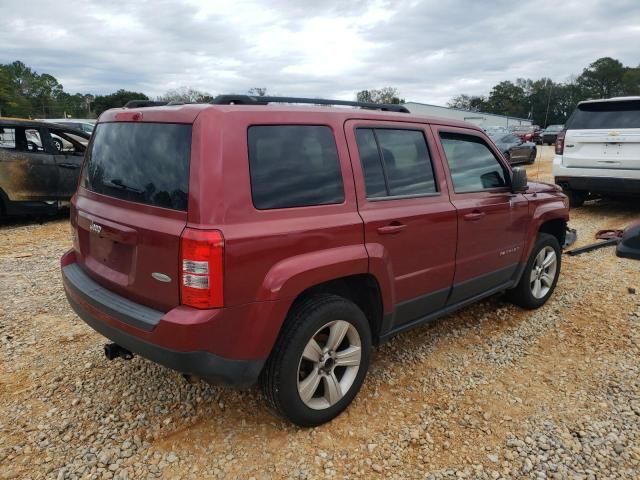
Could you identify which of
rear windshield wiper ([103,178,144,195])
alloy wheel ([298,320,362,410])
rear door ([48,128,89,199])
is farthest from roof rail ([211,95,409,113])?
rear door ([48,128,89,199])

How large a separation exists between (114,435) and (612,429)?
2842 millimetres

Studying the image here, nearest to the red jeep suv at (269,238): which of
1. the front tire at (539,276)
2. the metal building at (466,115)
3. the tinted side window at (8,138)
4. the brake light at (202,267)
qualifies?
the brake light at (202,267)

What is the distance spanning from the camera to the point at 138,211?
2.43 m

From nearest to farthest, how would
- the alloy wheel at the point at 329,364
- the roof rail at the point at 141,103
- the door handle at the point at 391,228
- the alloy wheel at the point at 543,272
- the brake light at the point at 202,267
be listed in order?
the brake light at the point at 202,267 < the alloy wheel at the point at 329,364 < the door handle at the point at 391,228 < the roof rail at the point at 141,103 < the alloy wheel at the point at 543,272

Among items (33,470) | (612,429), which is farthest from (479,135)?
(33,470)

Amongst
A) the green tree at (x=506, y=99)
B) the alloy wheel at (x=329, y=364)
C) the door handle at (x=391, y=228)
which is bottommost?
the alloy wheel at (x=329, y=364)

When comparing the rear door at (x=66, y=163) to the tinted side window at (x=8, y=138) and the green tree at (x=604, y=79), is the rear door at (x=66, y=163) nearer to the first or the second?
the tinted side window at (x=8, y=138)

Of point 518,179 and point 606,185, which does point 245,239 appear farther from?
point 606,185

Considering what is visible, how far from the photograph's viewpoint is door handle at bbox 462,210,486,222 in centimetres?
337

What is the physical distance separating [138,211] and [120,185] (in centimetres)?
29

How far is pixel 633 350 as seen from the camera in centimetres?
364

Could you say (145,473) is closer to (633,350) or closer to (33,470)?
(33,470)

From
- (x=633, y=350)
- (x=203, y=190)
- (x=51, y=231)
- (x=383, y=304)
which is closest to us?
(x=203, y=190)

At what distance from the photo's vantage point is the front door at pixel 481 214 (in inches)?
134
